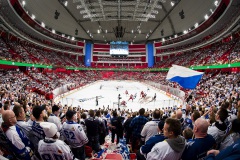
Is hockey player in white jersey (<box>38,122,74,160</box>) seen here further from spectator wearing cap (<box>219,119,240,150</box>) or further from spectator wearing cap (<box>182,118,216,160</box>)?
spectator wearing cap (<box>219,119,240,150</box>)

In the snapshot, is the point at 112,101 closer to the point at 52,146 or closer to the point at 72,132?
the point at 72,132

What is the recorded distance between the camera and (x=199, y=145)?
2443mm

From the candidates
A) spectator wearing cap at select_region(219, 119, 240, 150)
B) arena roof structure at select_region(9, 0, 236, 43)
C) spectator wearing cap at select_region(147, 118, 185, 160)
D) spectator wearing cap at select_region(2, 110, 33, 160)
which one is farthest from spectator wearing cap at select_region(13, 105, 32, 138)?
arena roof structure at select_region(9, 0, 236, 43)

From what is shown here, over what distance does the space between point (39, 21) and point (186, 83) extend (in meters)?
41.3

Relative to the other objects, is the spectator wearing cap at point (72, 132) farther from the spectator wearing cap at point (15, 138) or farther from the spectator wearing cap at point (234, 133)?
the spectator wearing cap at point (234, 133)

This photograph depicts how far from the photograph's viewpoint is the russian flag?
28.7 feet

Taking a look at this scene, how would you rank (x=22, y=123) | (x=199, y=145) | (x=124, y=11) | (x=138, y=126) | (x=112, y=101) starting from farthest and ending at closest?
(x=124, y=11) < (x=112, y=101) < (x=138, y=126) < (x=22, y=123) < (x=199, y=145)

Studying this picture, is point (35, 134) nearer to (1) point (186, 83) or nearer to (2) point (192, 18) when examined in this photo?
(1) point (186, 83)

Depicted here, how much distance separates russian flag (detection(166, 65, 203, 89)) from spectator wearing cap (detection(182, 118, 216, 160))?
663 centimetres

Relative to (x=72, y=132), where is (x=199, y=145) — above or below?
above

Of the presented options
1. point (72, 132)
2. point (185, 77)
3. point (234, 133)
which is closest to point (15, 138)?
point (72, 132)

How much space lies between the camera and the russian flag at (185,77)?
28.7 ft

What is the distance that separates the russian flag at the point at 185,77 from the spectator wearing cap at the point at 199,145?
6629 millimetres

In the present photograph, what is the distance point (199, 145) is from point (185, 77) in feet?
23.5
